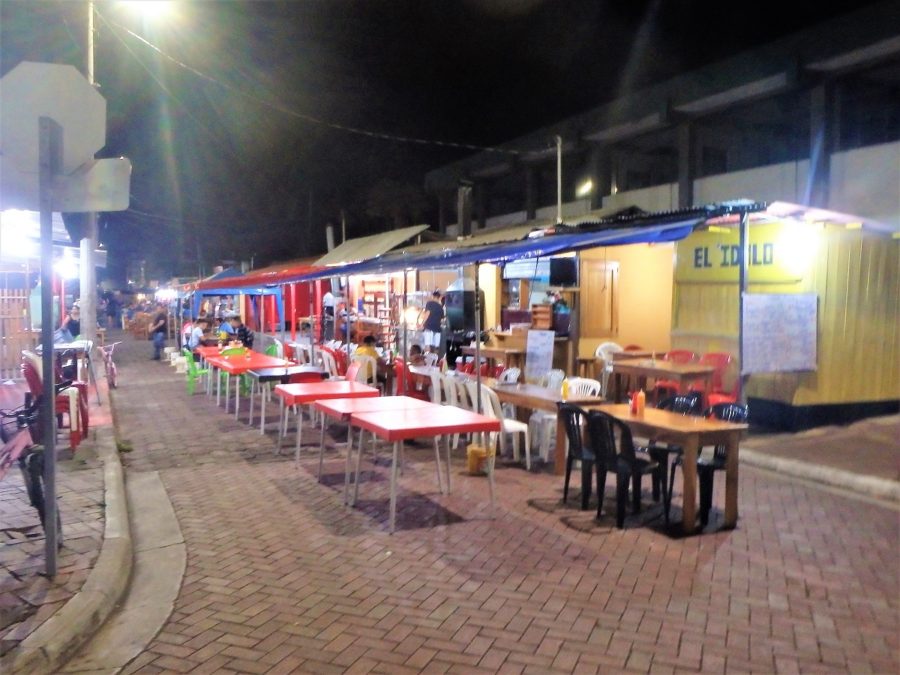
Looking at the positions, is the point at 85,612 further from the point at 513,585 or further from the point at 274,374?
the point at 274,374

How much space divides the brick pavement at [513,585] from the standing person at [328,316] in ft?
38.9

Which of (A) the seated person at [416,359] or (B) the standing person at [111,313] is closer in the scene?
(A) the seated person at [416,359]

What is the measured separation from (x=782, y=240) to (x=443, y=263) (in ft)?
14.6

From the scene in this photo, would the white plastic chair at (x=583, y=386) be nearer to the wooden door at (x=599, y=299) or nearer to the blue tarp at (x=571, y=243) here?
the blue tarp at (x=571, y=243)

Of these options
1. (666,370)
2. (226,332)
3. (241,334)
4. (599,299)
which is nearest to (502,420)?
(666,370)

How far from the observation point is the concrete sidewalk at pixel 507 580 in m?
3.58

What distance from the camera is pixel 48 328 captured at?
414 cm

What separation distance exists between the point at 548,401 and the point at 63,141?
4762mm

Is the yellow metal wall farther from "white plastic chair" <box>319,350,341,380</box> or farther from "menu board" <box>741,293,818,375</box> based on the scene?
"white plastic chair" <box>319,350,341,380</box>

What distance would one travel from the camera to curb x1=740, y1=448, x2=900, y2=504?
21.1 feet

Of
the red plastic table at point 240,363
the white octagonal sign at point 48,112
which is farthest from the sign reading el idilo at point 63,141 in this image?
the red plastic table at point 240,363

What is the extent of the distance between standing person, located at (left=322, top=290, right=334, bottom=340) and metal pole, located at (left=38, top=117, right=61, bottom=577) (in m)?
14.2

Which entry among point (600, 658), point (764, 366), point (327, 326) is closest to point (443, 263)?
point (764, 366)

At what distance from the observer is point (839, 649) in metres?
3.62
